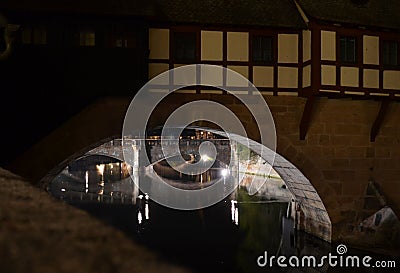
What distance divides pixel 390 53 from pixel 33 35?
7.69 meters

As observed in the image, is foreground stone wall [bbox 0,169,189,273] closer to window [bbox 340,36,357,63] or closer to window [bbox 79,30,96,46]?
window [bbox 79,30,96,46]

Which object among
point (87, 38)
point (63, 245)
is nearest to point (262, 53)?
point (87, 38)

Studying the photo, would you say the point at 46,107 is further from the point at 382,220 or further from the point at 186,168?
the point at 186,168

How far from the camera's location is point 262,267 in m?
11.1

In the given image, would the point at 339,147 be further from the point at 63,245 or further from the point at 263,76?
the point at 63,245

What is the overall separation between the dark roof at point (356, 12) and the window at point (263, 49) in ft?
3.36

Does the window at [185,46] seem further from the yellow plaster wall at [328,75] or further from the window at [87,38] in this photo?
A: the yellow plaster wall at [328,75]

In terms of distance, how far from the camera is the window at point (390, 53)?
11016 mm

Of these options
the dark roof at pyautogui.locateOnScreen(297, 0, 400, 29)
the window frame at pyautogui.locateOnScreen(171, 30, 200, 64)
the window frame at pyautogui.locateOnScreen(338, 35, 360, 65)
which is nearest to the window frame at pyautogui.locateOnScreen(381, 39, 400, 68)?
the dark roof at pyautogui.locateOnScreen(297, 0, 400, 29)

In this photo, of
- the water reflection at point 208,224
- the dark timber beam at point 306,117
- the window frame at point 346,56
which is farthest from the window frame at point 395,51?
the water reflection at point 208,224

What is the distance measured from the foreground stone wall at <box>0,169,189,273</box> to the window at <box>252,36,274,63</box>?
9336 millimetres

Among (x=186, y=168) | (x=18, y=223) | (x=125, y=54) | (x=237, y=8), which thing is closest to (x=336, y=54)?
(x=237, y=8)

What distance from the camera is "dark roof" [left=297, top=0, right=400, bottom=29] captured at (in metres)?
10.4

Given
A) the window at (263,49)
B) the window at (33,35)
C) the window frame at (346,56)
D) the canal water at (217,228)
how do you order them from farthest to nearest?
the canal water at (217,228), the window at (263,49), the window frame at (346,56), the window at (33,35)
